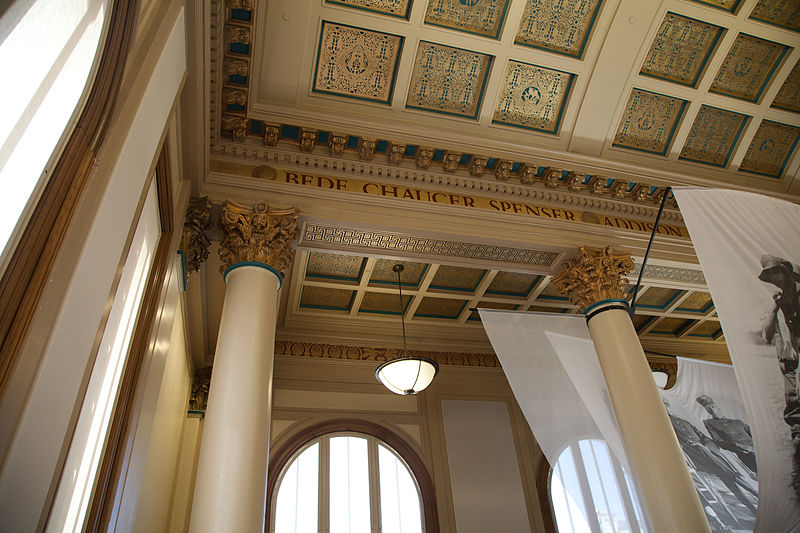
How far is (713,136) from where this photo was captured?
6.10 m

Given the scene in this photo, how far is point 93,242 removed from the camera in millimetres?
1822

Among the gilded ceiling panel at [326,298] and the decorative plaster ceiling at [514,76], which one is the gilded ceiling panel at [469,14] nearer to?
the decorative plaster ceiling at [514,76]

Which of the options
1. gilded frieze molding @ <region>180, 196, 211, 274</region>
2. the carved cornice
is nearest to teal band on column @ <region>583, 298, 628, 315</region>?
the carved cornice

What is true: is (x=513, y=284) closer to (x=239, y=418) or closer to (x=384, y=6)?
(x=384, y=6)

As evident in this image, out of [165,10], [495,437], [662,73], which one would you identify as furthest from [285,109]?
[495,437]

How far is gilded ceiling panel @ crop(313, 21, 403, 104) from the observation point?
4832 millimetres

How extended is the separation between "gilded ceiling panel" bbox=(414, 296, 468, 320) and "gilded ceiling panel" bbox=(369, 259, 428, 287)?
545 mm

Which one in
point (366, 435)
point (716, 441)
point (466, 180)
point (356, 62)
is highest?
point (356, 62)

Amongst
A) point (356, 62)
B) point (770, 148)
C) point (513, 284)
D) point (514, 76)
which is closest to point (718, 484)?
point (513, 284)

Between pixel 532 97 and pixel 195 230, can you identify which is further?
pixel 532 97

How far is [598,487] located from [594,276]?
203 centimetres

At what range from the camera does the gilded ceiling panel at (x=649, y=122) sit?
5.71 m

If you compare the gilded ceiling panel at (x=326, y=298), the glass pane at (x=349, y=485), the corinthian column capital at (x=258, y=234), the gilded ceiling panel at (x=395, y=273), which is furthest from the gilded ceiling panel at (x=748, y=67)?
the glass pane at (x=349, y=485)

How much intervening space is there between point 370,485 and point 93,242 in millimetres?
5969
